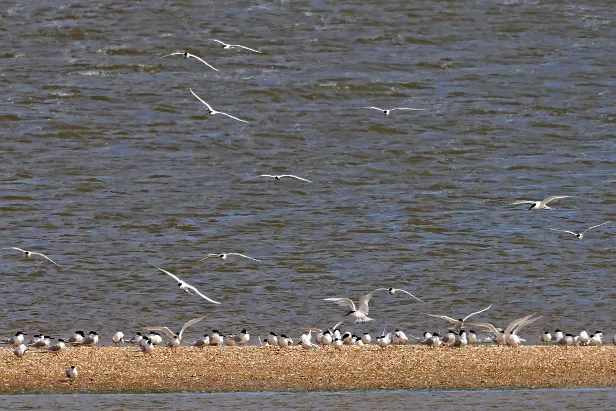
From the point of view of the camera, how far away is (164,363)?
15781 millimetres

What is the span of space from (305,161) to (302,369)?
12070 mm

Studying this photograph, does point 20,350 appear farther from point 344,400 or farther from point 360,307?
point 360,307

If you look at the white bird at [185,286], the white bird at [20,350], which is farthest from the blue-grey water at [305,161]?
the white bird at [20,350]

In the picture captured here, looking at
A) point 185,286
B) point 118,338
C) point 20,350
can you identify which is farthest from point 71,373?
point 185,286

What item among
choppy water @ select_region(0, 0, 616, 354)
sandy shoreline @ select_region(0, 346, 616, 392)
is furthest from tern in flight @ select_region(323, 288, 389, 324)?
sandy shoreline @ select_region(0, 346, 616, 392)

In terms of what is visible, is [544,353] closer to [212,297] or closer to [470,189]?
[212,297]

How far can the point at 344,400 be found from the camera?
1435cm

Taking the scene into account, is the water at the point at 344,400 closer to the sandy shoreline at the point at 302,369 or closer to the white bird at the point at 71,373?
the sandy shoreline at the point at 302,369

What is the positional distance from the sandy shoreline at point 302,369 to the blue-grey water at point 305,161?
5.57ft

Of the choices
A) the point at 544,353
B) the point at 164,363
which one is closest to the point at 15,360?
the point at 164,363

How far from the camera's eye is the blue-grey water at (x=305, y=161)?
20156 mm

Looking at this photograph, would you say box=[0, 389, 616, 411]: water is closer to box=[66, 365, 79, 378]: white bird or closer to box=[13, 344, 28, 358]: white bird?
box=[66, 365, 79, 378]: white bird

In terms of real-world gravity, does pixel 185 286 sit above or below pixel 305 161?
above

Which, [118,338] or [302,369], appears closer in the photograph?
[302,369]
